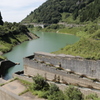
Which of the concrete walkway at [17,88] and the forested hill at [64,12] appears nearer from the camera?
the concrete walkway at [17,88]

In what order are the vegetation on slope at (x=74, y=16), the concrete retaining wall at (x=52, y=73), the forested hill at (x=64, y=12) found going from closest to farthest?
1. the concrete retaining wall at (x=52, y=73)
2. the vegetation on slope at (x=74, y=16)
3. the forested hill at (x=64, y=12)

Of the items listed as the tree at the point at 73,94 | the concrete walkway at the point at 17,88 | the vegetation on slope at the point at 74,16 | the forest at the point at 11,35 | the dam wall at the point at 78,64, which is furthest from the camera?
the vegetation on slope at the point at 74,16

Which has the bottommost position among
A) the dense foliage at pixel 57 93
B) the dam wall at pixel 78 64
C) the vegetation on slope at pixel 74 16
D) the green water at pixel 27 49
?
the green water at pixel 27 49

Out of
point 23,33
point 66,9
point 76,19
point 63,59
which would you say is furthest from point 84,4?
point 63,59

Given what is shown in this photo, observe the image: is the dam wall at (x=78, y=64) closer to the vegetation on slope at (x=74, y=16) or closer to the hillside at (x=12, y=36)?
the hillside at (x=12, y=36)

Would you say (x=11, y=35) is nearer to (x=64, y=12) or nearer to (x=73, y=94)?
(x=73, y=94)

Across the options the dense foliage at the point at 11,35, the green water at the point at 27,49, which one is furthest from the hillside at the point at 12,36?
the green water at the point at 27,49

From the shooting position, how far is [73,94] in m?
8.62

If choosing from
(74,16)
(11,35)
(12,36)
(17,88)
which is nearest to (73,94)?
(17,88)

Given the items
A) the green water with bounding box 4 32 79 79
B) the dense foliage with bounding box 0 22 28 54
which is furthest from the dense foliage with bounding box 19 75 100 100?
the dense foliage with bounding box 0 22 28 54

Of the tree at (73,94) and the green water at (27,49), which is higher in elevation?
the tree at (73,94)

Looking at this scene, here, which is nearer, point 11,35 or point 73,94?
point 73,94

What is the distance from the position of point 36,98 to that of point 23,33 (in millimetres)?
34970

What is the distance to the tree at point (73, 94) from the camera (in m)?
8.50
